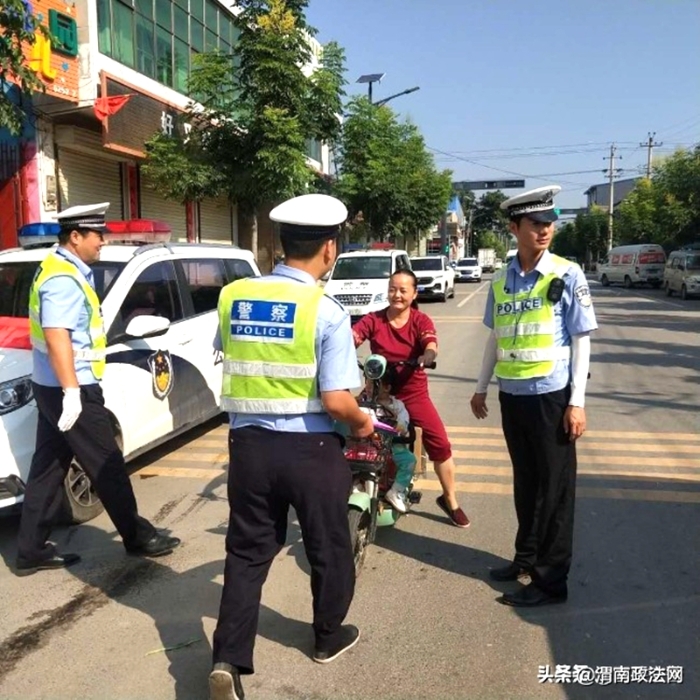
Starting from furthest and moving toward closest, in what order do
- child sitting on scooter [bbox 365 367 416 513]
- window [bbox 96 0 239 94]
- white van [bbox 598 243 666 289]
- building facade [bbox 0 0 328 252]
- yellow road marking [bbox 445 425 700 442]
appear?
white van [bbox 598 243 666 289]
window [bbox 96 0 239 94]
building facade [bbox 0 0 328 252]
yellow road marking [bbox 445 425 700 442]
child sitting on scooter [bbox 365 367 416 513]

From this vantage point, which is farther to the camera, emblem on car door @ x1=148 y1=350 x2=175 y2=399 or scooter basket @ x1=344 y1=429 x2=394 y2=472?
emblem on car door @ x1=148 y1=350 x2=175 y2=399

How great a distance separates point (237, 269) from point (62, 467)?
3.60m

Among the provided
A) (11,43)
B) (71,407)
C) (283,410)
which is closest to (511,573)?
(283,410)

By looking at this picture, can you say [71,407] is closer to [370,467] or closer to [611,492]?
[370,467]

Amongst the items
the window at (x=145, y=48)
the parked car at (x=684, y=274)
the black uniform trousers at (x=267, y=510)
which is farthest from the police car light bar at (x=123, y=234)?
the parked car at (x=684, y=274)

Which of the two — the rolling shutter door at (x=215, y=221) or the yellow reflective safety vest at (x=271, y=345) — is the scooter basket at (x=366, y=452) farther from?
the rolling shutter door at (x=215, y=221)

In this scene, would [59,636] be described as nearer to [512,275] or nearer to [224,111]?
[512,275]

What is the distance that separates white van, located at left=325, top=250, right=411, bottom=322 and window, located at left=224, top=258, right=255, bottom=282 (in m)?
7.91

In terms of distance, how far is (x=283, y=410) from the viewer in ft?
8.58

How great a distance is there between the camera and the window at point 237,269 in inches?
279

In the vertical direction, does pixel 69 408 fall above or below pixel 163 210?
below

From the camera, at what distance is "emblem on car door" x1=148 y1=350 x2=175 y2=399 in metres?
5.38

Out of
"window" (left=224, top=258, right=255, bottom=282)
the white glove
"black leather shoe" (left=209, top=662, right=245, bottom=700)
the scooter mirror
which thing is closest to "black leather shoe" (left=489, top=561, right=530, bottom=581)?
the scooter mirror

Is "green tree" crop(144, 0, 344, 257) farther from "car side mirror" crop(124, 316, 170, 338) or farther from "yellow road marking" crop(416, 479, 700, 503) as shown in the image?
"yellow road marking" crop(416, 479, 700, 503)
